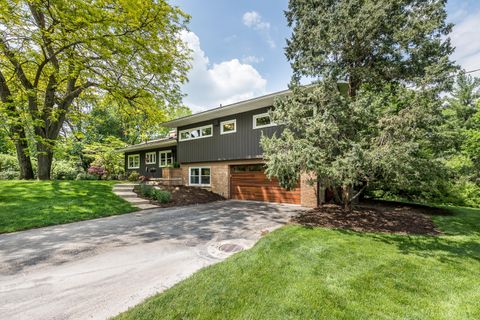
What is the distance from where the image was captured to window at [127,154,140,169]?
21619 millimetres

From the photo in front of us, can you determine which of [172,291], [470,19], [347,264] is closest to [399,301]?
[347,264]

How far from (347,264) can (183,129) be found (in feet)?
43.4

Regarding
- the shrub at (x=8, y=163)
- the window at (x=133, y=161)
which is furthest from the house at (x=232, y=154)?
the shrub at (x=8, y=163)

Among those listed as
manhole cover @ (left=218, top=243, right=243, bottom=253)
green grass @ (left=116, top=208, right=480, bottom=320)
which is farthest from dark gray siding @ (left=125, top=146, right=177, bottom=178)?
green grass @ (left=116, top=208, right=480, bottom=320)

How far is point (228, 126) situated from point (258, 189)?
13.0ft

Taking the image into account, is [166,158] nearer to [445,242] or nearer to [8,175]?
[8,175]

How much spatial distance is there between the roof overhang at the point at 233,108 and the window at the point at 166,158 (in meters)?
4.50

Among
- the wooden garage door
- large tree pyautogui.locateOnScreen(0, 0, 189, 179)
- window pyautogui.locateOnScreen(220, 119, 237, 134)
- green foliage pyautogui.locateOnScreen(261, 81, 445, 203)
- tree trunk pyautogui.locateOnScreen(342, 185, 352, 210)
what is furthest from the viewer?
window pyautogui.locateOnScreen(220, 119, 237, 134)

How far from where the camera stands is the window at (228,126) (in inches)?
466

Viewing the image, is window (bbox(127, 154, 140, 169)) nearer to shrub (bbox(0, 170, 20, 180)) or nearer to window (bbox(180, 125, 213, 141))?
shrub (bbox(0, 170, 20, 180))

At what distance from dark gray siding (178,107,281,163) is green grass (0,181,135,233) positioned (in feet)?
17.3

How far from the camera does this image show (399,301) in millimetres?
2752

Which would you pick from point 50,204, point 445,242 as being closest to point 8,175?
point 50,204

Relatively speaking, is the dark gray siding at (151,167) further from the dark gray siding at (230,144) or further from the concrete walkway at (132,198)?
the concrete walkway at (132,198)
